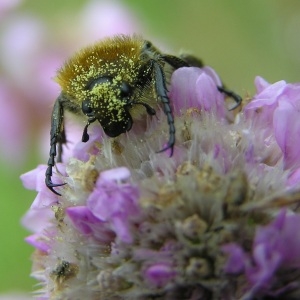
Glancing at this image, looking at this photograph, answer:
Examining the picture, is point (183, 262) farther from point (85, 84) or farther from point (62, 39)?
point (62, 39)

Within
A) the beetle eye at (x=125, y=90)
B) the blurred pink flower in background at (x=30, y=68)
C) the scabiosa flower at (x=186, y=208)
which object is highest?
the blurred pink flower in background at (x=30, y=68)

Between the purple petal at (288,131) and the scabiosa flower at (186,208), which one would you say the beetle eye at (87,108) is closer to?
the scabiosa flower at (186,208)

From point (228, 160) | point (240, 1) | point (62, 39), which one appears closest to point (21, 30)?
point (62, 39)

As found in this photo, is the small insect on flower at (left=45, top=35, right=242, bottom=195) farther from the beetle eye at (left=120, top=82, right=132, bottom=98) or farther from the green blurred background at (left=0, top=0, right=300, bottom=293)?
the green blurred background at (left=0, top=0, right=300, bottom=293)

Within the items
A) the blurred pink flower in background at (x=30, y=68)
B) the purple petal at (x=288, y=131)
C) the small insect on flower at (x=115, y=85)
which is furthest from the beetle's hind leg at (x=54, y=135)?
the blurred pink flower in background at (x=30, y=68)

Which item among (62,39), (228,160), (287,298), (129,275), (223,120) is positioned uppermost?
(62,39)
